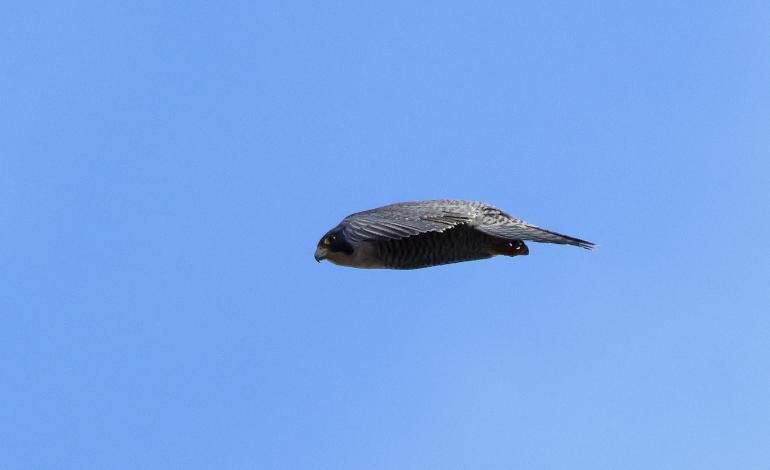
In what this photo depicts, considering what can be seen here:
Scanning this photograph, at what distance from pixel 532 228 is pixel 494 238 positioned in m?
0.51

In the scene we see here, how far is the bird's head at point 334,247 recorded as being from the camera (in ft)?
53.2

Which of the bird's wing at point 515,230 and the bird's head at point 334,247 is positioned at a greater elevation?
the bird's wing at point 515,230

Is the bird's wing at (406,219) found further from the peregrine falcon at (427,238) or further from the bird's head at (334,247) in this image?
the bird's head at (334,247)

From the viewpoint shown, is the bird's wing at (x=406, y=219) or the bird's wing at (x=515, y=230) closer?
the bird's wing at (x=406, y=219)

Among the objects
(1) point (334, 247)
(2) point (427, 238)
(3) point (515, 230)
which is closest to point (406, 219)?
(2) point (427, 238)

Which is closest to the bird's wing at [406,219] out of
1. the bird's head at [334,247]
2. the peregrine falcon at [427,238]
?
the peregrine falcon at [427,238]

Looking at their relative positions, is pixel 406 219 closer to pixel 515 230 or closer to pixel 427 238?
pixel 427 238

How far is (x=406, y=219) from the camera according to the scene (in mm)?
15805

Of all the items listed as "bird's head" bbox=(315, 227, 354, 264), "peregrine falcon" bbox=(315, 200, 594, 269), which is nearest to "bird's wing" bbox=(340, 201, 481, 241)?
"peregrine falcon" bbox=(315, 200, 594, 269)

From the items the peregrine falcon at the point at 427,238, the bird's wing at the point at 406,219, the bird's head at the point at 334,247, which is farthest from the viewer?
the bird's head at the point at 334,247

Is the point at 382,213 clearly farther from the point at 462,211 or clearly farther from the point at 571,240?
the point at 571,240

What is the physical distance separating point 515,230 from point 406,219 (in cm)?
156

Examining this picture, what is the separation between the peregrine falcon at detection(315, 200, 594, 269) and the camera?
627 inches

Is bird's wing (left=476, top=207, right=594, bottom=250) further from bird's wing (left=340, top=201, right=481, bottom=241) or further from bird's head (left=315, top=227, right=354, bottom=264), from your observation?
bird's head (left=315, top=227, right=354, bottom=264)
